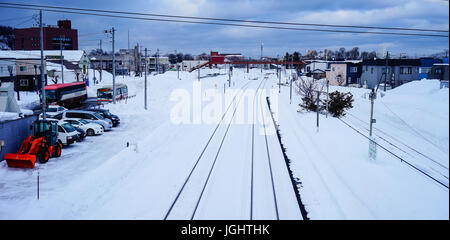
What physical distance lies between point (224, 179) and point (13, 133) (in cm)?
1284

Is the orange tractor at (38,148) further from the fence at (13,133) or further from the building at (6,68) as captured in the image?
the building at (6,68)

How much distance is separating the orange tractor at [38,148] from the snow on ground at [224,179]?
0.42 meters

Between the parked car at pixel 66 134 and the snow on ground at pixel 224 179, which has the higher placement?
the parked car at pixel 66 134

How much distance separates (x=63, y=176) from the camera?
53.7 ft

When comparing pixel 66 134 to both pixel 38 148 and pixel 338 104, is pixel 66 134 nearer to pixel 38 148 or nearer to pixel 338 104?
pixel 38 148

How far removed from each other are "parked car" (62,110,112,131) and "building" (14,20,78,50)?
330 feet

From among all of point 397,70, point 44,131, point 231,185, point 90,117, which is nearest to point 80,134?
point 44,131

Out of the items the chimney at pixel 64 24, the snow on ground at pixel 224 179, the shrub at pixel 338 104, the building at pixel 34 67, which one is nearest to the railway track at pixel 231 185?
the snow on ground at pixel 224 179

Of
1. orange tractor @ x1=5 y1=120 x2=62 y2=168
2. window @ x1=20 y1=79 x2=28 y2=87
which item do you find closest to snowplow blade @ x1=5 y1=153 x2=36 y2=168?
orange tractor @ x1=5 y1=120 x2=62 y2=168

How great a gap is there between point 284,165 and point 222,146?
5449mm

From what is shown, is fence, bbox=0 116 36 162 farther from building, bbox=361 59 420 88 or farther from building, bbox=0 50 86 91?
building, bbox=361 59 420 88

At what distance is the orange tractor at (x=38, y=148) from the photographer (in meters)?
17.6

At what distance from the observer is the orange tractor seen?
1759 cm

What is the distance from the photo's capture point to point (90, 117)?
2794 cm
